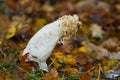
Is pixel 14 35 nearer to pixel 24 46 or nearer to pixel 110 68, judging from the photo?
pixel 24 46

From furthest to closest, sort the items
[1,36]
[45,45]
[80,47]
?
[80,47] < [1,36] < [45,45]

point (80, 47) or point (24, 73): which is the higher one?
point (80, 47)

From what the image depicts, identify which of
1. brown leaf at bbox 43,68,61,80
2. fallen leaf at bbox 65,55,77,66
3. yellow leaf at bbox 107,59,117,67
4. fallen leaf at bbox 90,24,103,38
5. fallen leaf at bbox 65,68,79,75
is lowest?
brown leaf at bbox 43,68,61,80

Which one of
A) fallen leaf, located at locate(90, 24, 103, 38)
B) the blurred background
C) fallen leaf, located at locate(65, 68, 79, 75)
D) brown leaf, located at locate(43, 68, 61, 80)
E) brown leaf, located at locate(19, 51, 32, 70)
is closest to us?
brown leaf, located at locate(43, 68, 61, 80)

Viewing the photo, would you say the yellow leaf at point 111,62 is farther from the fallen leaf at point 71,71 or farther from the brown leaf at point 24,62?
the brown leaf at point 24,62

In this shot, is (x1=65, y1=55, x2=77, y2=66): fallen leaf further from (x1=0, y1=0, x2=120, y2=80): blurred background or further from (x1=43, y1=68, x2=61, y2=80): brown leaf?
(x1=43, y1=68, x2=61, y2=80): brown leaf

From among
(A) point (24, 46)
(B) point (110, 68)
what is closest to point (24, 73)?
(A) point (24, 46)

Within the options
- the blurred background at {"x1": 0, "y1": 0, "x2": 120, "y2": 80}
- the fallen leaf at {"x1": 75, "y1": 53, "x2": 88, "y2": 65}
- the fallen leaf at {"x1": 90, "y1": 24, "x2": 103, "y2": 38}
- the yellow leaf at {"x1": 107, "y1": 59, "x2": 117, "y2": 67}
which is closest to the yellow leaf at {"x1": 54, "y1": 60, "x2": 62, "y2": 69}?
the fallen leaf at {"x1": 75, "y1": 53, "x2": 88, "y2": 65}

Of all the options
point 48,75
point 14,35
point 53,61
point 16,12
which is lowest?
point 48,75

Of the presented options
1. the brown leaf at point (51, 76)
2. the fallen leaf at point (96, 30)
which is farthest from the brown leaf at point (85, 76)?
the fallen leaf at point (96, 30)
